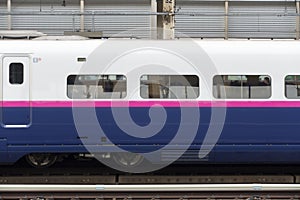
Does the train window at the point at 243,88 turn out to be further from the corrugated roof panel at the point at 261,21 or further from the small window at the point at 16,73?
the corrugated roof panel at the point at 261,21

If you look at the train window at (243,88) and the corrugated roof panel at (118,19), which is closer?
the train window at (243,88)

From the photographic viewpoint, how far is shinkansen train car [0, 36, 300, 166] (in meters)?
8.98

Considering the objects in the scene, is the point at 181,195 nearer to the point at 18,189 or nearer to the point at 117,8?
the point at 18,189

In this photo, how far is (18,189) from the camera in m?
6.58

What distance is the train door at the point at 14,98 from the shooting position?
351 inches

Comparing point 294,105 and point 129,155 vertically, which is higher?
point 294,105

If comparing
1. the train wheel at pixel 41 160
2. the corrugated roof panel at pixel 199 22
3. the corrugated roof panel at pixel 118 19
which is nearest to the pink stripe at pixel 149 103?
the train wheel at pixel 41 160

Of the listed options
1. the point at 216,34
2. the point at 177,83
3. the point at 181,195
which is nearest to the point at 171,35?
the point at 216,34

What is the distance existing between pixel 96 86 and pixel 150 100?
3.36 ft

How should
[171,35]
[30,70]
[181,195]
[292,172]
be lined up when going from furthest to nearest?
1. [171,35]
2. [292,172]
3. [30,70]
4. [181,195]

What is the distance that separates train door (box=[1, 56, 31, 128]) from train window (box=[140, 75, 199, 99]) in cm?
209

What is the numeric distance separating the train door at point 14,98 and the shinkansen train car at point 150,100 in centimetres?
2

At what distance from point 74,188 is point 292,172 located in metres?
5.05

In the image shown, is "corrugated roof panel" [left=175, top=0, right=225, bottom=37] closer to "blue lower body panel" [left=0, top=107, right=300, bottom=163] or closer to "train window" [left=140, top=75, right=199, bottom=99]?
"train window" [left=140, top=75, right=199, bottom=99]
